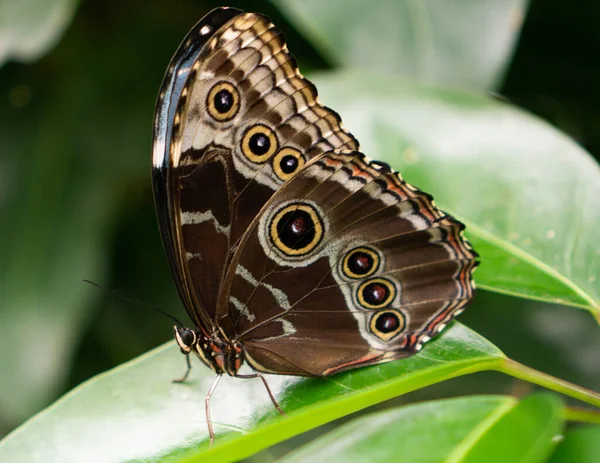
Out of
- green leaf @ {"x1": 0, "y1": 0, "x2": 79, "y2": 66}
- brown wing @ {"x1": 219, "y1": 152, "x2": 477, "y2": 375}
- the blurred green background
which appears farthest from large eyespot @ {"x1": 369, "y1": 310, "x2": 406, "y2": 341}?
green leaf @ {"x1": 0, "y1": 0, "x2": 79, "y2": 66}

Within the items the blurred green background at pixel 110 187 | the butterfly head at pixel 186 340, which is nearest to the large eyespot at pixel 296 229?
the butterfly head at pixel 186 340

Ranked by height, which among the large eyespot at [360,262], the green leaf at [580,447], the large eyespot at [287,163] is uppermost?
the large eyespot at [287,163]

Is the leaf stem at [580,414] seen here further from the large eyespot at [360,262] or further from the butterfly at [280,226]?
the large eyespot at [360,262]

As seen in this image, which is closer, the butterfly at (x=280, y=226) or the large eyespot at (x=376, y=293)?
the butterfly at (x=280, y=226)

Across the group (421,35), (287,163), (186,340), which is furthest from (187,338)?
(421,35)

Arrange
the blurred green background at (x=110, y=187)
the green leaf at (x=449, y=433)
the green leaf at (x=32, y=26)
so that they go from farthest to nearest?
the blurred green background at (x=110, y=187) < the green leaf at (x=32, y=26) < the green leaf at (x=449, y=433)

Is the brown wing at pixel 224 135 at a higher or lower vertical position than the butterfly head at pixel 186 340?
higher

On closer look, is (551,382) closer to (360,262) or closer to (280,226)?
(360,262)

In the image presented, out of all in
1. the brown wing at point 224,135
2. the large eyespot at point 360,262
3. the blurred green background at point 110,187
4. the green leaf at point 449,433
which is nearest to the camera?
the green leaf at point 449,433
